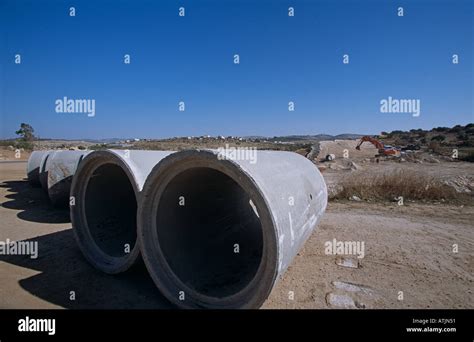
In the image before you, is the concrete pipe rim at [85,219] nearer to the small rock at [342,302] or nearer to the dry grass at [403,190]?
the small rock at [342,302]

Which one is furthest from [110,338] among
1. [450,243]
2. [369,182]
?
[369,182]

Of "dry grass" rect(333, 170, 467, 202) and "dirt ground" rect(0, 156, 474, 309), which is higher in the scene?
"dry grass" rect(333, 170, 467, 202)

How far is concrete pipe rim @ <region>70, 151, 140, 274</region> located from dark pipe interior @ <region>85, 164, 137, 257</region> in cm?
7

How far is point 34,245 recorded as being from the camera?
17.1 ft

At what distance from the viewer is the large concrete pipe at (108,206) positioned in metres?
4.00

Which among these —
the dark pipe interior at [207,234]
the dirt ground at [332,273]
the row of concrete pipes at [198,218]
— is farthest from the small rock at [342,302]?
the dark pipe interior at [207,234]

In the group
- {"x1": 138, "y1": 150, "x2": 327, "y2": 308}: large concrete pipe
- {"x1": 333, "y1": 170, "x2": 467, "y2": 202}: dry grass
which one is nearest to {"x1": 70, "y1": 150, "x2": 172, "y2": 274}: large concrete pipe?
{"x1": 138, "y1": 150, "x2": 327, "y2": 308}: large concrete pipe

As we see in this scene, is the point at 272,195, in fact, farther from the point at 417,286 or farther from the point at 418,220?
the point at 418,220

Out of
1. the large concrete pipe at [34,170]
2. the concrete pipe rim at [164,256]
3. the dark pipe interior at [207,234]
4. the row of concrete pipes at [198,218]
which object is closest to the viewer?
the concrete pipe rim at [164,256]

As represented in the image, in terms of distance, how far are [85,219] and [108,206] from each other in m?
0.47

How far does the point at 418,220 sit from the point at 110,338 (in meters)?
6.43

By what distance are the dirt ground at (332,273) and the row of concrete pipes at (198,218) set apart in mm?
357

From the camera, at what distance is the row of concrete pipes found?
280cm

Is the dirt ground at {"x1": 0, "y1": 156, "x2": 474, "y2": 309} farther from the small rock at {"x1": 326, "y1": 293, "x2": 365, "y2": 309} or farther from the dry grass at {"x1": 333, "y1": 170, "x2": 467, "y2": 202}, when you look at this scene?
the dry grass at {"x1": 333, "y1": 170, "x2": 467, "y2": 202}
